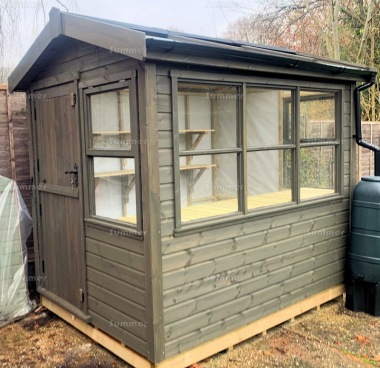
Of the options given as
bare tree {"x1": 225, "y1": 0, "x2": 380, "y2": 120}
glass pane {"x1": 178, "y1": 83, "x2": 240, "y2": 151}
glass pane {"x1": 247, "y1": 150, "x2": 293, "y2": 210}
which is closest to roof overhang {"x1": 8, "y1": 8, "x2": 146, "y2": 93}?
glass pane {"x1": 178, "y1": 83, "x2": 240, "y2": 151}

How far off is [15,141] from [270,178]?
2.57 m

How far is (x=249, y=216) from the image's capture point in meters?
3.54

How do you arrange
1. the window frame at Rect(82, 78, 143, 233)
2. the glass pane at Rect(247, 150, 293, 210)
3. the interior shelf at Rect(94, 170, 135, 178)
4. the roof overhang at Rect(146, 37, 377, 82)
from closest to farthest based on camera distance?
1. the roof overhang at Rect(146, 37, 377, 82)
2. the window frame at Rect(82, 78, 143, 233)
3. the interior shelf at Rect(94, 170, 135, 178)
4. the glass pane at Rect(247, 150, 293, 210)

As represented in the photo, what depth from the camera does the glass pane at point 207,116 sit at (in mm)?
3420

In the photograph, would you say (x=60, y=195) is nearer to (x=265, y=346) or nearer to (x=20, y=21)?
(x=265, y=346)

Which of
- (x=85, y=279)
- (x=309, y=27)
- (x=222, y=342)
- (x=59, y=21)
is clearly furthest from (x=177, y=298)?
(x=309, y=27)

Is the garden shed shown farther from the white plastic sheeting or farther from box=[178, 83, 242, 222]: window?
the white plastic sheeting

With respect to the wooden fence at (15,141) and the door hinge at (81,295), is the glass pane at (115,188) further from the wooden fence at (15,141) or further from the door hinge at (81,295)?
the wooden fence at (15,141)

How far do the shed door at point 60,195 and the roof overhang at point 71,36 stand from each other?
25 cm

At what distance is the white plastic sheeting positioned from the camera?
4105mm

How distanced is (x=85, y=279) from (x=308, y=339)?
192 centimetres

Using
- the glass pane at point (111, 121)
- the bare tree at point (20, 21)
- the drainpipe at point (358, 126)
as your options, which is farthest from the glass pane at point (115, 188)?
the drainpipe at point (358, 126)

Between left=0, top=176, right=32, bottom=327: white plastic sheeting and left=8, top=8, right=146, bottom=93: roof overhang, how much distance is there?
1.00 meters

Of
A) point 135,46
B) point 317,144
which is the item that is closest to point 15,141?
point 135,46
